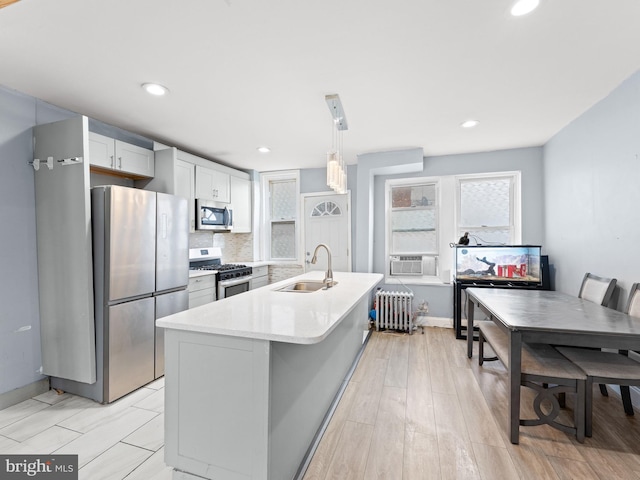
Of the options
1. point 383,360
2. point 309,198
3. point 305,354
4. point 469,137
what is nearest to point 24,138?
point 305,354

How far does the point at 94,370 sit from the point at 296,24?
2903 millimetres

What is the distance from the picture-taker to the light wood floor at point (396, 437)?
1663 mm

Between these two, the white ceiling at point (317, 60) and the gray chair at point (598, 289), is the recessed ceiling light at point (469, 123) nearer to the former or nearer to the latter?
the white ceiling at point (317, 60)

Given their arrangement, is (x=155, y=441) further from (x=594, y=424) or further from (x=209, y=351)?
(x=594, y=424)

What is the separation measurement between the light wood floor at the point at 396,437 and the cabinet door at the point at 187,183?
6.67 feet

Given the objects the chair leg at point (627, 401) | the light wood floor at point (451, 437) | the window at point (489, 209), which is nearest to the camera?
the light wood floor at point (451, 437)

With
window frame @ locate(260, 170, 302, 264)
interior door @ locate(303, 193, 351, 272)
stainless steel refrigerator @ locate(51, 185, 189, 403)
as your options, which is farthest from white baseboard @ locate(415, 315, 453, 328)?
stainless steel refrigerator @ locate(51, 185, 189, 403)

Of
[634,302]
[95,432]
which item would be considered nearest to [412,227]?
[634,302]

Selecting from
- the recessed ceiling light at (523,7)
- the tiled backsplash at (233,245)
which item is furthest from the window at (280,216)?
the recessed ceiling light at (523,7)

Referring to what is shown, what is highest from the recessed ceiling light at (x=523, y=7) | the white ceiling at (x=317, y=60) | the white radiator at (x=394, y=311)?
the white ceiling at (x=317, y=60)

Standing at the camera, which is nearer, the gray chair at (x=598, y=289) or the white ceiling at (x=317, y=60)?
the white ceiling at (x=317, y=60)

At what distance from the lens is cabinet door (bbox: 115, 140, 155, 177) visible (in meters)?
2.98

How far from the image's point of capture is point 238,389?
1.40 m

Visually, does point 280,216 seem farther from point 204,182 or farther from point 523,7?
point 523,7
